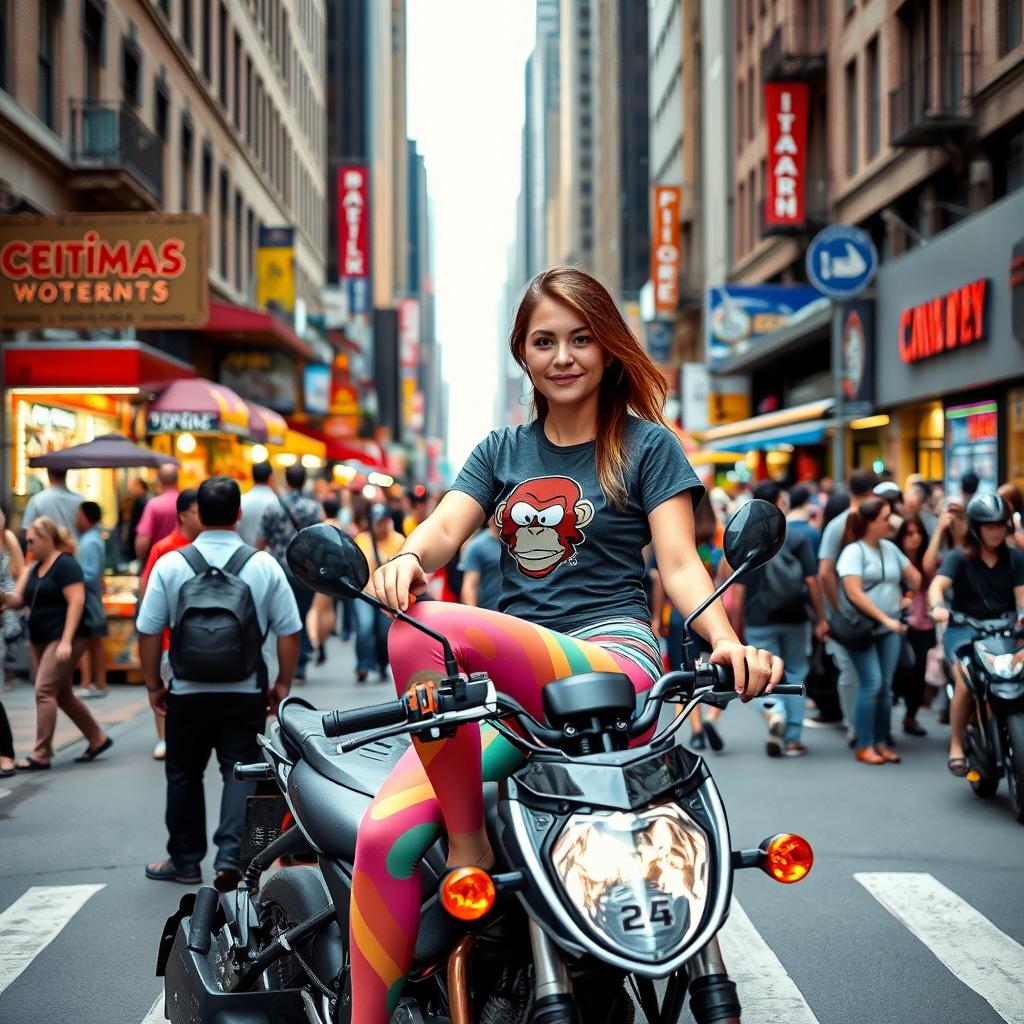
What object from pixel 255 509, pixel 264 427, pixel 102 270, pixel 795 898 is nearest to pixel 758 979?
pixel 795 898

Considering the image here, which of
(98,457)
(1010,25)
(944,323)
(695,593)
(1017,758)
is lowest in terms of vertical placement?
(1017,758)

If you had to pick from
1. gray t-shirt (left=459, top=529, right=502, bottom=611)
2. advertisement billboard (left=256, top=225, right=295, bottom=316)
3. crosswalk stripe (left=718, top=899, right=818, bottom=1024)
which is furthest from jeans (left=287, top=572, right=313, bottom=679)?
advertisement billboard (left=256, top=225, right=295, bottom=316)

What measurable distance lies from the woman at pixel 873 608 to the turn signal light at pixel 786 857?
7284 millimetres

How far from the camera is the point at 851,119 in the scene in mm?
30469

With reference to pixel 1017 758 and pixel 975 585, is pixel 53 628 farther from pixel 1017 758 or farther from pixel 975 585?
pixel 1017 758

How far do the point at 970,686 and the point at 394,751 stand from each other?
536 centimetres

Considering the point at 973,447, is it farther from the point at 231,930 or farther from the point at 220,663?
the point at 231,930

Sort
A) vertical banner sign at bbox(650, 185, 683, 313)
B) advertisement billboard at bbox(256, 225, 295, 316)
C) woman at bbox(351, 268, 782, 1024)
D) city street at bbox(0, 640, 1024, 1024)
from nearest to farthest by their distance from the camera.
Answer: woman at bbox(351, 268, 782, 1024), city street at bbox(0, 640, 1024, 1024), advertisement billboard at bbox(256, 225, 295, 316), vertical banner sign at bbox(650, 185, 683, 313)

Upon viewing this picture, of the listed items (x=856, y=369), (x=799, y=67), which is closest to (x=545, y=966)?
(x=856, y=369)

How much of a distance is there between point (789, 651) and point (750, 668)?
792 cm

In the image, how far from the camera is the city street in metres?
4.97

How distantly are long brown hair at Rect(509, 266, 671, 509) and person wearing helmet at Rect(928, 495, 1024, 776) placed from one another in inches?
227

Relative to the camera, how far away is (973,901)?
20.4 ft

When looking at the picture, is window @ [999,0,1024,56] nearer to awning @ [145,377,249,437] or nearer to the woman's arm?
awning @ [145,377,249,437]
